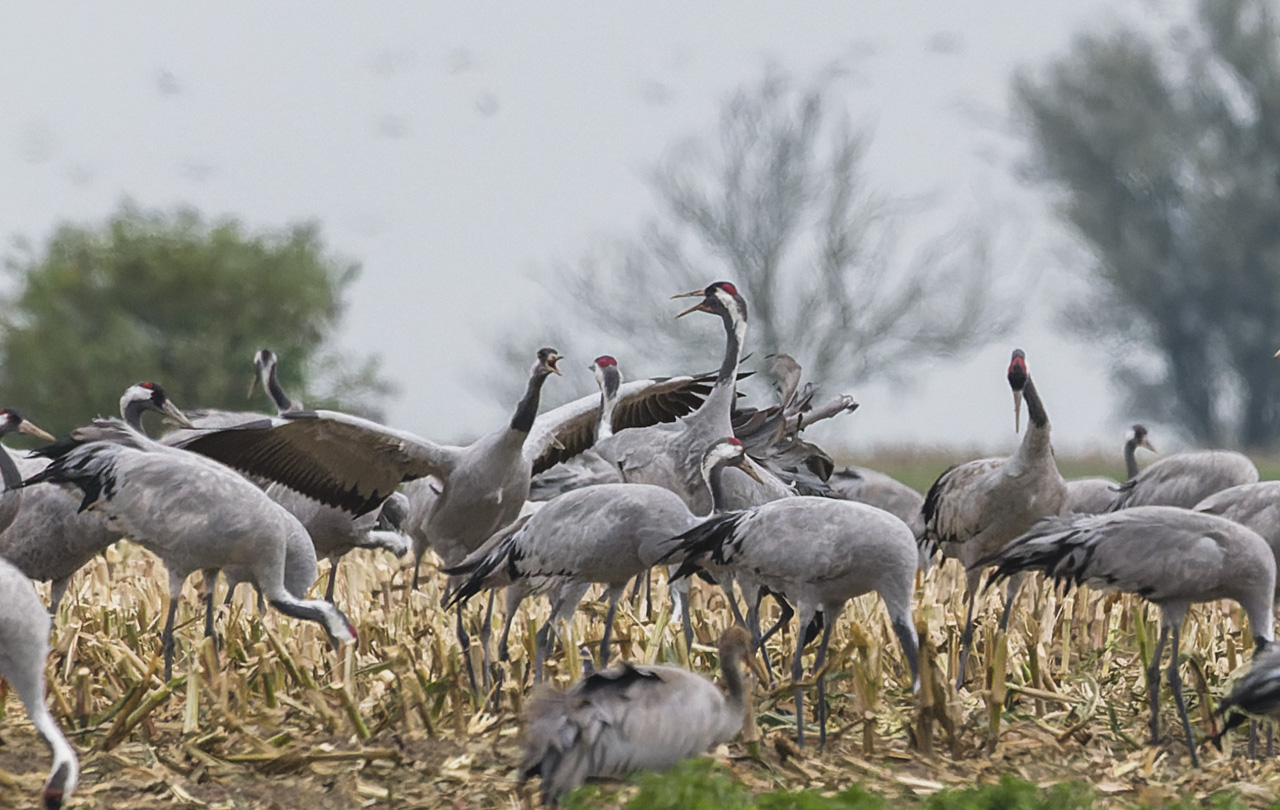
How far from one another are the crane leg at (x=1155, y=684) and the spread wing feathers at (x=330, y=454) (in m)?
3.25

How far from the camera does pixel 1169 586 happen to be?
534cm

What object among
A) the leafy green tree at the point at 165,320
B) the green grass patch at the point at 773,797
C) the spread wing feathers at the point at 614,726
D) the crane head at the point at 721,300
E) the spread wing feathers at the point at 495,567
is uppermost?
the leafy green tree at the point at 165,320

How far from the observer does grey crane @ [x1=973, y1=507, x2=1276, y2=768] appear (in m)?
5.31

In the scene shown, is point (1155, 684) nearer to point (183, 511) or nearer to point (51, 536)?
point (183, 511)

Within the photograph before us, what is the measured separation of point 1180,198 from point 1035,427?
24.6m

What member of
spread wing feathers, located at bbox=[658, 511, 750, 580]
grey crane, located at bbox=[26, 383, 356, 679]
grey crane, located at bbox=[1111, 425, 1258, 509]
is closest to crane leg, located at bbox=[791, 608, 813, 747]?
spread wing feathers, located at bbox=[658, 511, 750, 580]

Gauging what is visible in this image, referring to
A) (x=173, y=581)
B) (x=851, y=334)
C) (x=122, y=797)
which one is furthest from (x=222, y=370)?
(x=122, y=797)

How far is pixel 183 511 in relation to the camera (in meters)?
6.07

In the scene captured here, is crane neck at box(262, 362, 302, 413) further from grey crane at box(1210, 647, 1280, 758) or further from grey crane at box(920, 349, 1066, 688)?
grey crane at box(1210, 647, 1280, 758)

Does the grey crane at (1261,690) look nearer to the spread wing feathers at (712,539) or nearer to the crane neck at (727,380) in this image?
the spread wing feathers at (712,539)

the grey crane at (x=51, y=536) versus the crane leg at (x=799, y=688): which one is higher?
the grey crane at (x=51, y=536)

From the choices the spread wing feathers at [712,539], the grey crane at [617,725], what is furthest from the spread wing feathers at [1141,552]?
the grey crane at [617,725]

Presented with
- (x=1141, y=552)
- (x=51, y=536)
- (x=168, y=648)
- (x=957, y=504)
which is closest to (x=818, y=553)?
(x=1141, y=552)

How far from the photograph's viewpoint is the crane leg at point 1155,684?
523 centimetres
